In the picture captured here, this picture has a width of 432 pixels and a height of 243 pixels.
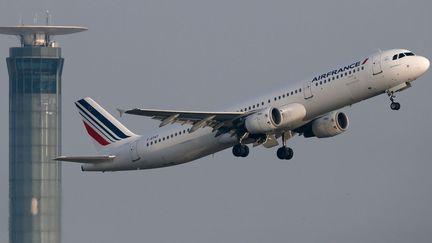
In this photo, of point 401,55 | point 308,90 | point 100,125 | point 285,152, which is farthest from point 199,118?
point 100,125

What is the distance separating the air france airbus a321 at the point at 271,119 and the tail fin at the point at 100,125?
1.29m

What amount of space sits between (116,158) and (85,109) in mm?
9740

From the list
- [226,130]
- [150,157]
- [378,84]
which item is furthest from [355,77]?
[150,157]

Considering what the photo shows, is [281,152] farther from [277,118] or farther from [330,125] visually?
[277,118]

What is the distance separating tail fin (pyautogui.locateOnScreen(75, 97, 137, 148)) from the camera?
127 m

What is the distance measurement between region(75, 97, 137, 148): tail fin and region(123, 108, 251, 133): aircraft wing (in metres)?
12.4

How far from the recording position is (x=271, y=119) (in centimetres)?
11144

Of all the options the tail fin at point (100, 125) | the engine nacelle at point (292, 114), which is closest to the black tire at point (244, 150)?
the engine nacelle at point (292, 114)

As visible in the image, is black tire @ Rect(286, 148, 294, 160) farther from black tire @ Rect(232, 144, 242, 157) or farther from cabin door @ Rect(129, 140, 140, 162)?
cabin door @ Rect(129, 140, 140, 162)

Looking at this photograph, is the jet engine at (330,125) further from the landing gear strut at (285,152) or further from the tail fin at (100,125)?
the tail fin at (100,125)

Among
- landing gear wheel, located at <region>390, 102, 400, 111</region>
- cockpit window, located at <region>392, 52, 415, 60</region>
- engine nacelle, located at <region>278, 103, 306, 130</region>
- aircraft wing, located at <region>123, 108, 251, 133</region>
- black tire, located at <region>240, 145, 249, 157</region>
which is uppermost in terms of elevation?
cockpit window, located at <region>392, 52, 415, 60</region>

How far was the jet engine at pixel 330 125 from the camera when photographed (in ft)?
381

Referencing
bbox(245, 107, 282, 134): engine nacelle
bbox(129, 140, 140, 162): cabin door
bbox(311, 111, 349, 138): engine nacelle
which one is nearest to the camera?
bbox(245, 107, 282, 134): engine nacelle

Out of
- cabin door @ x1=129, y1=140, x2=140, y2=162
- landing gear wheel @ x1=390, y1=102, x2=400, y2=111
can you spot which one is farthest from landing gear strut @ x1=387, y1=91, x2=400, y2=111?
cabin door @ x1=129, y1=140, x2=140, y2=162
